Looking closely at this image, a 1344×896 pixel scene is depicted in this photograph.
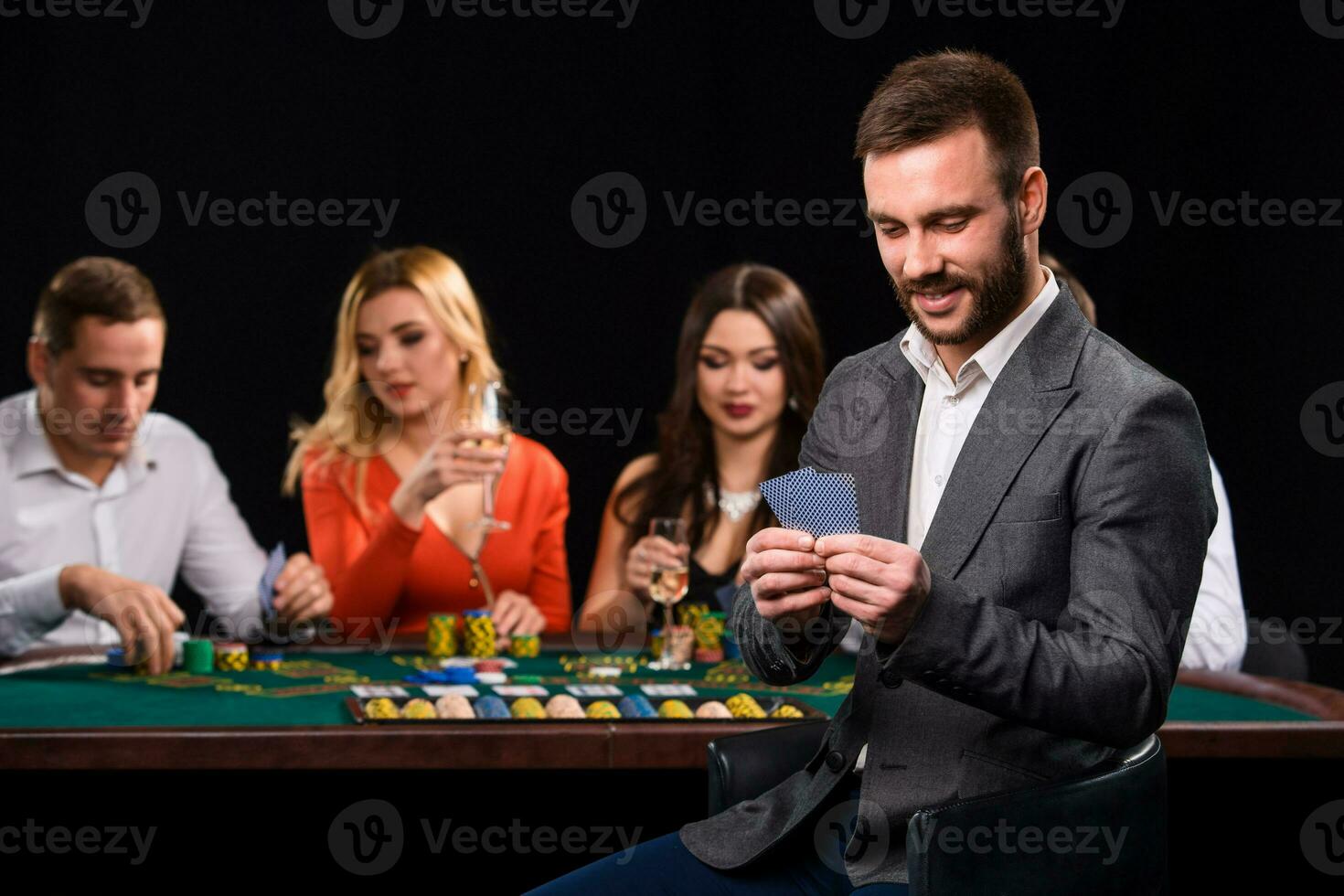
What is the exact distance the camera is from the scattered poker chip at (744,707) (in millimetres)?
3109

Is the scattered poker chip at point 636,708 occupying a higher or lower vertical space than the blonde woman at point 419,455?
lower

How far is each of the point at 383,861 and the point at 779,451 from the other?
2163mm

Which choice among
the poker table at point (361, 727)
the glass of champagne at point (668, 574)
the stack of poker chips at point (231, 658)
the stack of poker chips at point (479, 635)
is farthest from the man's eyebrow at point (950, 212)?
the stack of poker chips at point (231, 658)

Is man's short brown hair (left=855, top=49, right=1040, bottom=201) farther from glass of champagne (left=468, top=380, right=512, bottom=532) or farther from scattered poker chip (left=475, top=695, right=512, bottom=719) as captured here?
glass of champagne (left=468, top=380, right=512, bottom=532)

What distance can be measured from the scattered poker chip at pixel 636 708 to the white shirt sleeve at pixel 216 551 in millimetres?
2395

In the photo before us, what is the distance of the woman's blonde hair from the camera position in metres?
5.20

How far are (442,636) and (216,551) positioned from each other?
1.66 meters

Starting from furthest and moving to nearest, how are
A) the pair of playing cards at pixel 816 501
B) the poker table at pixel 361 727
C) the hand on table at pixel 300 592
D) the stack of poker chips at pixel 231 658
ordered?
the hand on table at pixel 300 592 < the stack of poker chips at pixel 231 658 < the poker table at pixel 361 727 < the pair of playing cards at pixel 816 501

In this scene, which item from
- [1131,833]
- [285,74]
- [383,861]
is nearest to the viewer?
[1131,833]

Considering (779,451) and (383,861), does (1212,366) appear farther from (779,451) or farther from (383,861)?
(383,861)

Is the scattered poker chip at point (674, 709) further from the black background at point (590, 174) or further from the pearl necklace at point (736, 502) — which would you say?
the black background at point (590, 174)

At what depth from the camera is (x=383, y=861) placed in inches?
126

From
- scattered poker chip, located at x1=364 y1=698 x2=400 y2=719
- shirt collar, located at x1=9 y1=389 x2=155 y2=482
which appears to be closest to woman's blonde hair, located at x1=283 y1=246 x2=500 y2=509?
shirt collar, located at x1=9 y1=389 x2=155 y2=482

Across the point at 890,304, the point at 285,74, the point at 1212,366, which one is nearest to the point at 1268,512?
the point at 1212,366
